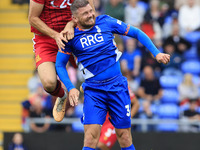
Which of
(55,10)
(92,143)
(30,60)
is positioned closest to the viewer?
(92,143)

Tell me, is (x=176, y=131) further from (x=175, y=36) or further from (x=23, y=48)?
(x=23, y=48)

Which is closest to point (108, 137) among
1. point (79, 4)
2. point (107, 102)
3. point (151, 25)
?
point (107, 102)

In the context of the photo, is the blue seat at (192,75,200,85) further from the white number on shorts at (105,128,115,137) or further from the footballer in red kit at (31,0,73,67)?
the footballer in red kit at (31,0,73,67)

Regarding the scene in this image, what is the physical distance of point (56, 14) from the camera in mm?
6281

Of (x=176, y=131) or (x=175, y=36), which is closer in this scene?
(x=176, y=131)

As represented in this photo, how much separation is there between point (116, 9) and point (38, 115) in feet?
11.4

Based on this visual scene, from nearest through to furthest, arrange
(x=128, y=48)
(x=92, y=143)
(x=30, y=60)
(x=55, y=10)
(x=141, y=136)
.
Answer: (x=92, y=143)
(x=55, y=10)
(x=141, y=136)
(x=128, y=48)
(x=30, y=60)

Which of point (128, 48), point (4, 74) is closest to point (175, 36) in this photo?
point (128, 48)

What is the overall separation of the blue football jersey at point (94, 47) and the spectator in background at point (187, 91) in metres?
4.97

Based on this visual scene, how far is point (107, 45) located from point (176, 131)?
4.91 m

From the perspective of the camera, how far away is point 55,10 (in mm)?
6262

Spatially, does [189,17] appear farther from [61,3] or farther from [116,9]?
[61,3]

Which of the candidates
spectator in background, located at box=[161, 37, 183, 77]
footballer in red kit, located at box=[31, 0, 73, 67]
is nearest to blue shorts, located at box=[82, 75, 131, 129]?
footballer in red kit, located at box=[31, 0, 73, 67]

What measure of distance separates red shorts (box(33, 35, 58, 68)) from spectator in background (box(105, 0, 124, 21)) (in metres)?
5.56
